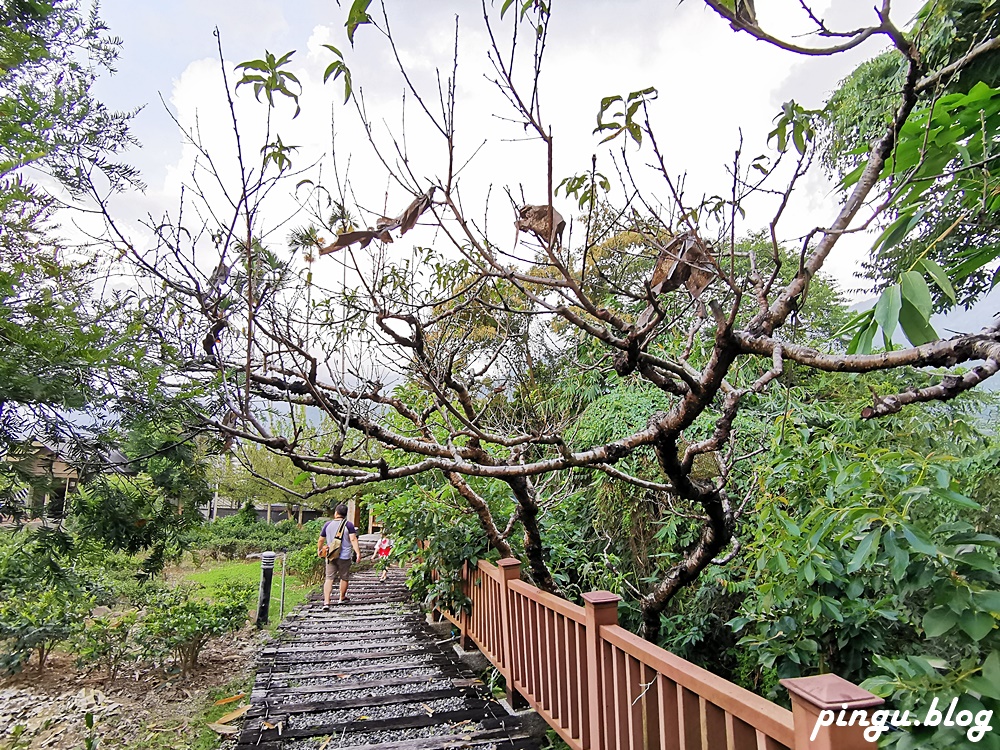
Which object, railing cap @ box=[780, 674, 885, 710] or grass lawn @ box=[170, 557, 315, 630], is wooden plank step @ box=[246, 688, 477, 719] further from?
grass lawn @ box=[170, 557, 315, 630]

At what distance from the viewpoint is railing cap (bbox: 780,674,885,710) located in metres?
1.19

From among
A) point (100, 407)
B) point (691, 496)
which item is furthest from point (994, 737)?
point (100, 407)

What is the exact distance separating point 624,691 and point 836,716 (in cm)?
115

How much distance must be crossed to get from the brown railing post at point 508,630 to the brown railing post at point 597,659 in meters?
1.13

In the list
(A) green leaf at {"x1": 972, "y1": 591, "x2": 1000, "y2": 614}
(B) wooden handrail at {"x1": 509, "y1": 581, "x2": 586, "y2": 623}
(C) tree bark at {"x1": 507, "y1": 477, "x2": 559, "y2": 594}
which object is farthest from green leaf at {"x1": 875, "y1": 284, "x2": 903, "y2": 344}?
(C) tree bark at {"x1": 507, "y1": 477, "x2": 559, "y2": 594}

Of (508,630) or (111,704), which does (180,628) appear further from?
(508,630)

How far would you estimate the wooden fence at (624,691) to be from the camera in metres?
1.25

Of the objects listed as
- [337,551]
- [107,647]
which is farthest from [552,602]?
[337,551]

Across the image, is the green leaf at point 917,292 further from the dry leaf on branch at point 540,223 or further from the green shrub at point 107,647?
the green shrub at point 107,647

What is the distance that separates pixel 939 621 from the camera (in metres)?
1.38

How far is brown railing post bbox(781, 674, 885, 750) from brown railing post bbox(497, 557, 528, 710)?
258 centimetres

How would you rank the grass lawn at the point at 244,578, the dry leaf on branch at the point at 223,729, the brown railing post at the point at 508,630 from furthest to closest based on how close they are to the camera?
the grass lawn at the point at 244,578, the brown railing post at the point at 508,630, the dry leaf on branch at the point at 223,729

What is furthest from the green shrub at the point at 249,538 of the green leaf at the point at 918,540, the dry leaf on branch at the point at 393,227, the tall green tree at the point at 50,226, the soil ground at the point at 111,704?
the green leaf at the point at 918,540

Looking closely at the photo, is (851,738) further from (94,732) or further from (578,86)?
(94,732)
